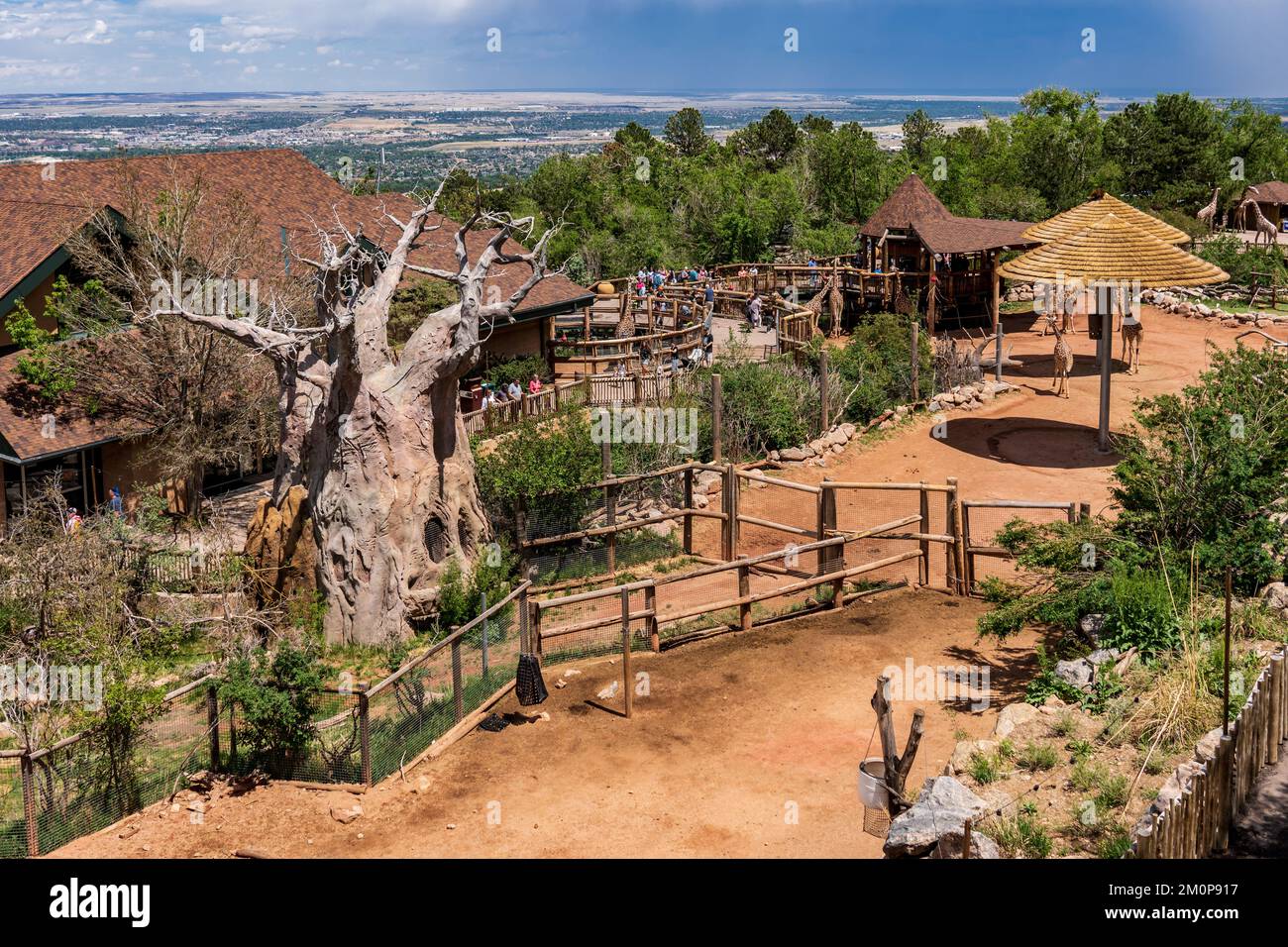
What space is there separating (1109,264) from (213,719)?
1790 cm

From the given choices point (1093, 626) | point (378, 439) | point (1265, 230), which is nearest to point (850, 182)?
point (1265, 230)

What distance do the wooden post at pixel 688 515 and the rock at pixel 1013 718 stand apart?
8.74 m

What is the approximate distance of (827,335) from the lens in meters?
38.0

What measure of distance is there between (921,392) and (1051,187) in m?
26.0

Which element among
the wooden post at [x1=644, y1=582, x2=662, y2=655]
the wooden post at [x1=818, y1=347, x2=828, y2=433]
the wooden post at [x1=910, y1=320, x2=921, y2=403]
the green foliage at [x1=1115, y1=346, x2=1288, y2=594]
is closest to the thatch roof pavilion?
the wooden post at [x1=910, y1=320, x2=921, y2=403]

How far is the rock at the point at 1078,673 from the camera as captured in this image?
42.7ft

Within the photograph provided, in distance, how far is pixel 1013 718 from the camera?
1268 centimetres

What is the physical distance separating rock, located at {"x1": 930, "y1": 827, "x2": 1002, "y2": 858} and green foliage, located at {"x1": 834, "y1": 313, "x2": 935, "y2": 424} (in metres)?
18.5

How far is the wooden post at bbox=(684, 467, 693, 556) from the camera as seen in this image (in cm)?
2133

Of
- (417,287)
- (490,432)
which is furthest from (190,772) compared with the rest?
(417,287)

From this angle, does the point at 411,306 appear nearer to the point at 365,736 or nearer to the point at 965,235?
the point at 965,235

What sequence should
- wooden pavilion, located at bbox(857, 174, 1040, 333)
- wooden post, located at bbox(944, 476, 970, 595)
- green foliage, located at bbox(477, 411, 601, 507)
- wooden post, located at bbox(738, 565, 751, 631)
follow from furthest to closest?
wooden pavilion, located at bbox(857, 174, 1040, 333), green foliage, located at bbox(477, 411, 601, 507), wooden post, located at bbox(944, 476, 970, 595), wooden post, located at bbox(738, 565, 751, 631)

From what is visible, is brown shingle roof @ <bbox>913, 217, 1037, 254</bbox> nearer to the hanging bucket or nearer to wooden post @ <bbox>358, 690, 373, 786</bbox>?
wooden post @ <bbox>358, 690, 373, 786</bbox>

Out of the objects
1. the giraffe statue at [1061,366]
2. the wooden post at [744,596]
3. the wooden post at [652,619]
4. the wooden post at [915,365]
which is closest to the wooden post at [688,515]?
the wooden post at [744,596]
